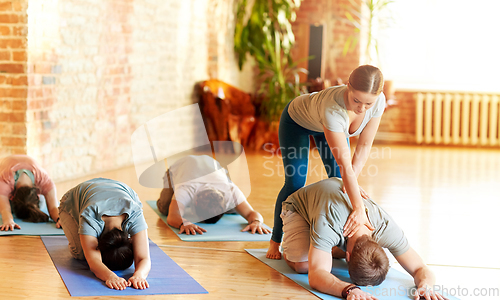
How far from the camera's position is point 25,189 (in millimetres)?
3088

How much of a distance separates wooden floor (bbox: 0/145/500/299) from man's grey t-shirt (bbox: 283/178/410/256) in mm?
257

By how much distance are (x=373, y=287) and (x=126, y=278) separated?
107 cm

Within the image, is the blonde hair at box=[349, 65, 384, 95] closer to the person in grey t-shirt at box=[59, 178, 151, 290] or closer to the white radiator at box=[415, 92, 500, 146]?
the person in grey t-shirt at box=[59, 178, 151, 290]

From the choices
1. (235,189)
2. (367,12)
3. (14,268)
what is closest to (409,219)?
(235,189)

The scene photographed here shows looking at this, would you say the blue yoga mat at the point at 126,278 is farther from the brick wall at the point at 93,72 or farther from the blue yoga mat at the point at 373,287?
the brick wall at the point at 93,72

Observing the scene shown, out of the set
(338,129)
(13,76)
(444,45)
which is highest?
(444,45)

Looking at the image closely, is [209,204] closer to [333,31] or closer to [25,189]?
[25,189]

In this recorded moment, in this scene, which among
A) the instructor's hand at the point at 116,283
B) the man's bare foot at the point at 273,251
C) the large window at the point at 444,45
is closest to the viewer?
the instructor's hand at the point at 116,283

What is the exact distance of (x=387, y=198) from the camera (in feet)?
13.5

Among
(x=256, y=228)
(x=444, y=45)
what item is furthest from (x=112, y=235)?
(x=444, y=45)

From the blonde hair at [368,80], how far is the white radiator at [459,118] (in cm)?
516

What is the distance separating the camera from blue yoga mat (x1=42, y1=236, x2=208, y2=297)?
2.13 metres

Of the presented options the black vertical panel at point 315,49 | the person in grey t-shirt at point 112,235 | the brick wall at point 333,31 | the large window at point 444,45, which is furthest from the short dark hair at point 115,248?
the large window at point 444,45

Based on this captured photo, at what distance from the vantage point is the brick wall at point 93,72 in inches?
152
